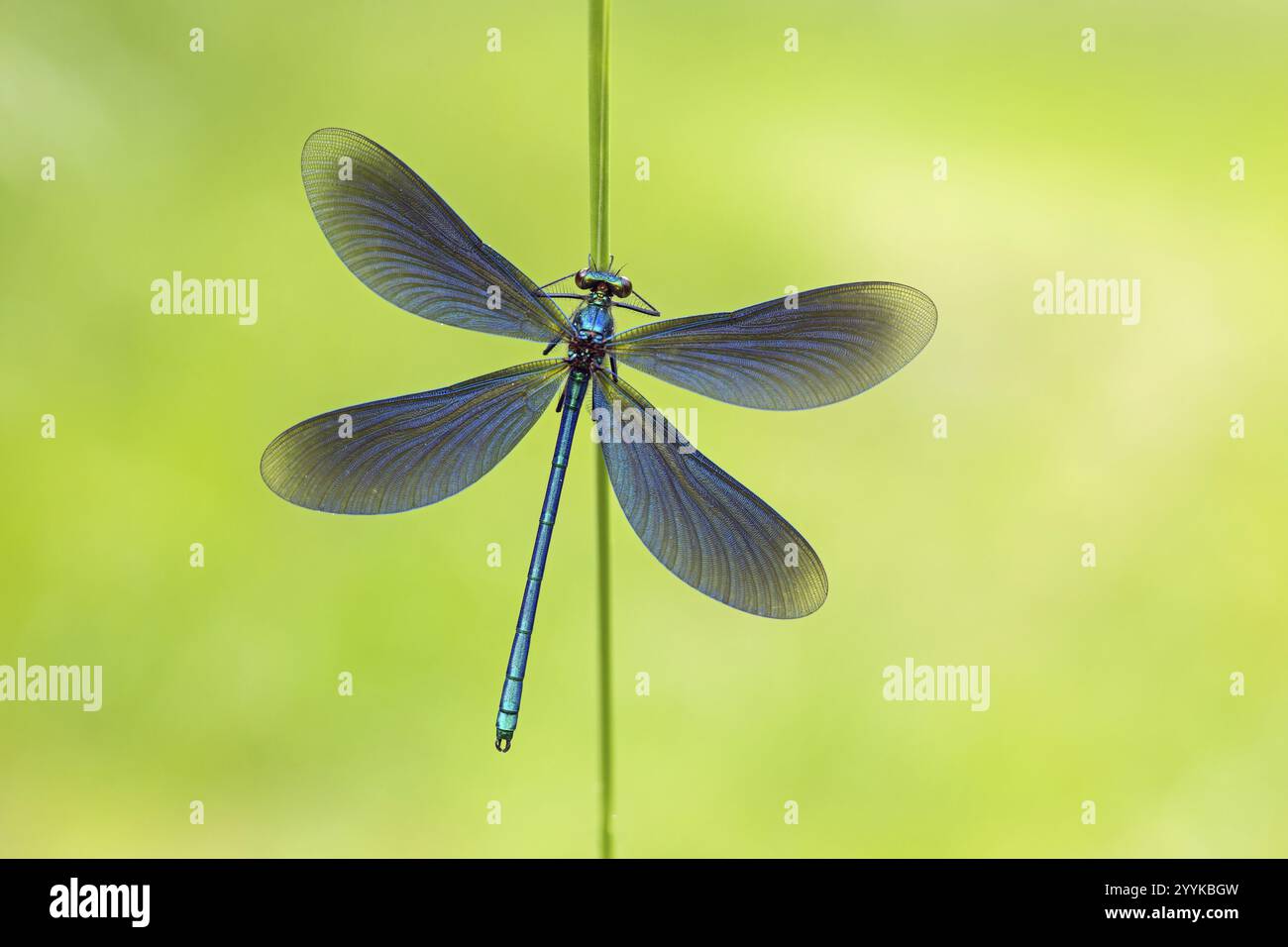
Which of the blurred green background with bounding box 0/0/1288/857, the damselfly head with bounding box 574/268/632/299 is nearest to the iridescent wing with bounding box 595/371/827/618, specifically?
the damselfly head with bounding box 574/268/632/299

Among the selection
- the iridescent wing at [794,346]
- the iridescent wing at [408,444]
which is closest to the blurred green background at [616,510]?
the iridescent wing at [408,444]

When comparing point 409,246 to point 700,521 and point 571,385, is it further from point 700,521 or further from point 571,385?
point 700,521

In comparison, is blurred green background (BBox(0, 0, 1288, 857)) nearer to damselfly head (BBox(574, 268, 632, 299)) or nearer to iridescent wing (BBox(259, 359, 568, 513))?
iridescent wing (BBox(259, 359, 568, 513))

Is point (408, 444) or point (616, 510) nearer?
point (408, 444)

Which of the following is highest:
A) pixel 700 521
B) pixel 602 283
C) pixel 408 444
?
pixel 602 283

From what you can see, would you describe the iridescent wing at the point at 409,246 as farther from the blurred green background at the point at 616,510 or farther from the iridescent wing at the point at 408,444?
the blurred green background at the point at 616,510

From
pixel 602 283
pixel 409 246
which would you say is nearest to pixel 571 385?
pixel 602 283

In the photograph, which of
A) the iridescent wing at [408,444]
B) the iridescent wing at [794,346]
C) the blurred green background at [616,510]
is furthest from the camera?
the blurred green background at [616,510]
